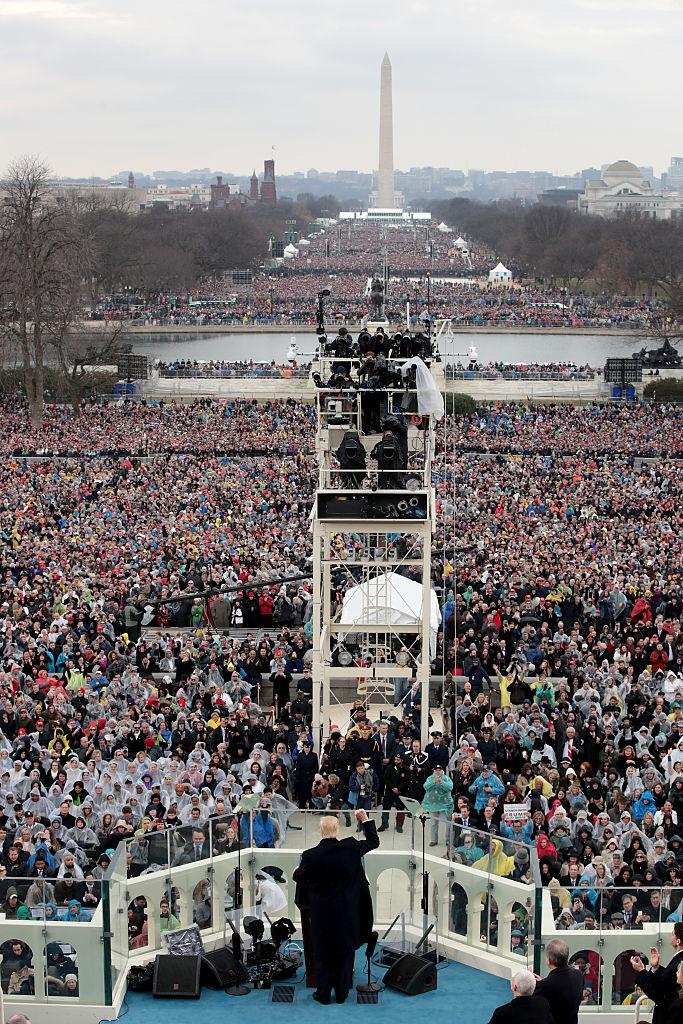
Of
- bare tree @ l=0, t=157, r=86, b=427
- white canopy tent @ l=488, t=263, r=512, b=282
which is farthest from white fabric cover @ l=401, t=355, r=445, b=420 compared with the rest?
white canopy tent @ l=488, t=263, r=512, b=282

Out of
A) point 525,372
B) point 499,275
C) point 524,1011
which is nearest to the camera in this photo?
point 524,1011

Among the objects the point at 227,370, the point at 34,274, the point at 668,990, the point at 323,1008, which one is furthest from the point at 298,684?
the point at 227,370

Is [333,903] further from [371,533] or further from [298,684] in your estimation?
[298,684]

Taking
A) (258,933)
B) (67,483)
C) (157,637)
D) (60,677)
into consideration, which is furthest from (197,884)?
(67,483)

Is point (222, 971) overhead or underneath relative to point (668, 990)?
underneath

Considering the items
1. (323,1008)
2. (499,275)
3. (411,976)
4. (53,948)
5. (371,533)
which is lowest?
(323,1008)

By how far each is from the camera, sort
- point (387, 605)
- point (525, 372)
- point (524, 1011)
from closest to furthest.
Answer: point (524, 1011), point (387, 605), point (525, 372)
